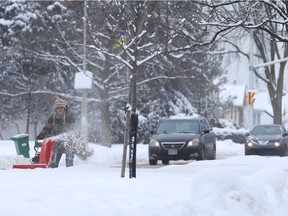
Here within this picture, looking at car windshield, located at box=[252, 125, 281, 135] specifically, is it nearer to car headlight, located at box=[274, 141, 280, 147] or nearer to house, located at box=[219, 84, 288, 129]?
car headlight, located at box=[274, 141, 280, 147]

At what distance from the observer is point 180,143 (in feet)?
69.9

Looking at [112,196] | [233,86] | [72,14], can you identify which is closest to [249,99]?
[72,14]

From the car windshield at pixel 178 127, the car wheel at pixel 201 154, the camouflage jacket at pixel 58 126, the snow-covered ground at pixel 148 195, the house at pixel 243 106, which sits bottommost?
the snow-covered ground at pixel 148 195

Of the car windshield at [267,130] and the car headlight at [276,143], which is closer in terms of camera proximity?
the car headlight at [276,143]

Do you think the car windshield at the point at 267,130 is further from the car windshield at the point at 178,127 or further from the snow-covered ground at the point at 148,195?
the snow-covered ground at the point at 148,195

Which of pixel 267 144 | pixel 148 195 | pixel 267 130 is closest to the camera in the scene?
pixel 148 195

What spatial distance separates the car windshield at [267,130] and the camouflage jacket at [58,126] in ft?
48.5

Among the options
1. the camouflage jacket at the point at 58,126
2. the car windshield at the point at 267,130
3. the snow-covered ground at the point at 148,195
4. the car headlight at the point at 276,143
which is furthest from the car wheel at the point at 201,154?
the snow-covered ground at the point at 148,195

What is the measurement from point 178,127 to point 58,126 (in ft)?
28.3

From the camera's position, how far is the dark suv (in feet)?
69.8

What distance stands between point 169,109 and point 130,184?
104 ft

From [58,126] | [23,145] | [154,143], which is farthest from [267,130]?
[58,126]

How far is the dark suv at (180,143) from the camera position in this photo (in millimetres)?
21266

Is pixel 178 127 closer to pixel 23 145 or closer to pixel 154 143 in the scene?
pixel 154 143
